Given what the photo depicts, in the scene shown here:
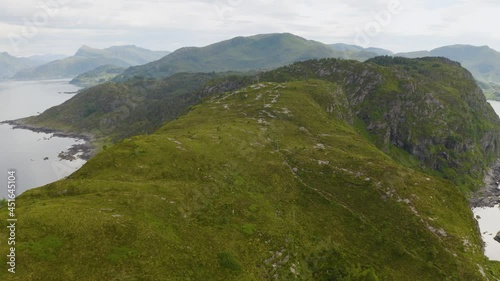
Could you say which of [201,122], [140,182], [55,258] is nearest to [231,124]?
[201,122]

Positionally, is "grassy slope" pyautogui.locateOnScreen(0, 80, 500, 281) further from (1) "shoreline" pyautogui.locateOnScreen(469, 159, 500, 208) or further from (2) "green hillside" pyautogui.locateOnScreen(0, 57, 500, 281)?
(1) "shoreline" pyautogui.locateOnScreen(469, 159, 500, 208)

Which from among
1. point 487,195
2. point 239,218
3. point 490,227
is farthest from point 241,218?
point 487,195

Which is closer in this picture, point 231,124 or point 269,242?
point 269,242

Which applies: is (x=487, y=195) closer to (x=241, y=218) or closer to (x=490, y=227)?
(x=490, y=227)

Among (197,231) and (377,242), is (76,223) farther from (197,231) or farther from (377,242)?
(377,242)

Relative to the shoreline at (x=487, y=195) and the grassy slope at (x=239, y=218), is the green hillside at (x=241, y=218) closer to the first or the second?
the grassy slope at (x=239, y=218)

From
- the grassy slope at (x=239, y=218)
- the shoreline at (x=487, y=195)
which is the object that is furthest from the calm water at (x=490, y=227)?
the grassy slope at (x=239, y=218)

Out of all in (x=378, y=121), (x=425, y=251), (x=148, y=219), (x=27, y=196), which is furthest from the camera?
(x=378, y=121)

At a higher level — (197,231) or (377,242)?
(197,231)
